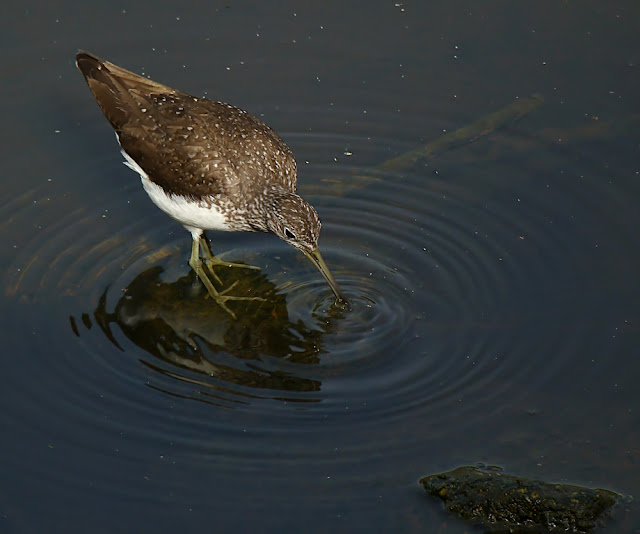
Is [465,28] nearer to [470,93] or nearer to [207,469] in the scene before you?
[470,93]

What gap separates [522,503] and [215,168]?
4109 mm

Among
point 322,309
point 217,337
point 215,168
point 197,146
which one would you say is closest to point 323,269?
point 322,309

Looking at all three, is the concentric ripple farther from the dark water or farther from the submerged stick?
the submerged stick

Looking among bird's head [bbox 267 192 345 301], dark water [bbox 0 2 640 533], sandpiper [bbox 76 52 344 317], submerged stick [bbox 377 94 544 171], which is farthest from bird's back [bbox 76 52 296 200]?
submerged stick [bbox 377 94 544 171]

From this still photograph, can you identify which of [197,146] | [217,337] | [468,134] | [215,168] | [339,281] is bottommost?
[217,337]

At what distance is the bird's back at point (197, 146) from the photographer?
8672 millimetres

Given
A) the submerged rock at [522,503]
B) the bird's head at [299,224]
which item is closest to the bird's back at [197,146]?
the bird's head at [299,224]

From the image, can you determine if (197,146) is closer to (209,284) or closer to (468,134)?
(209,284)

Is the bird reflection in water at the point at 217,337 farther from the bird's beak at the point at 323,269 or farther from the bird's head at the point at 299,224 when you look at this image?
the bird's head at the point at 299,224

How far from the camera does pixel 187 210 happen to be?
28.8ft

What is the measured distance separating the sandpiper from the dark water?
80 centimetres

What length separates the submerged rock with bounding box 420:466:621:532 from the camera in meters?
6.45

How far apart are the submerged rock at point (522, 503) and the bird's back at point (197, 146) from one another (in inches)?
138

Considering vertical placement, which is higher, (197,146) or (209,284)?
(197,146)
